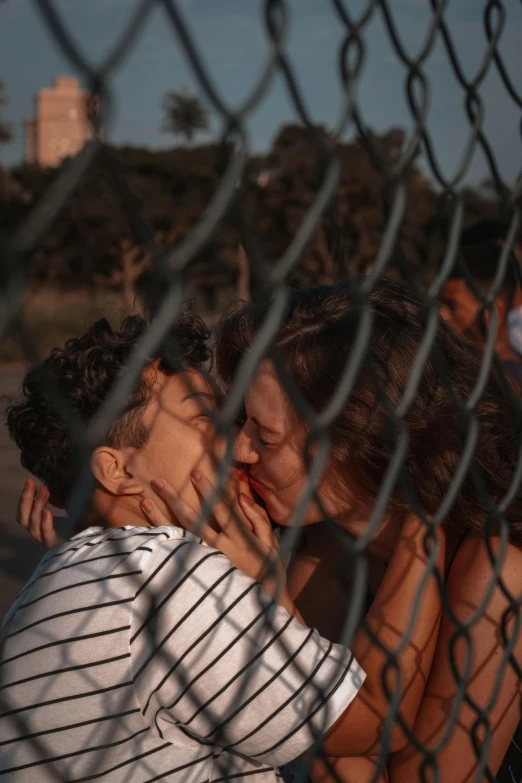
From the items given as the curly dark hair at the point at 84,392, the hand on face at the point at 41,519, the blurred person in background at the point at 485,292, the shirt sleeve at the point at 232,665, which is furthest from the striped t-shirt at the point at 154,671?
the blurred person in background at the point at 485,292

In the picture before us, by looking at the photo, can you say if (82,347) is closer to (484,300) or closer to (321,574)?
(321,574)

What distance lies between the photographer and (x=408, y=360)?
1.56 meters

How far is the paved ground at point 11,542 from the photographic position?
3938 millimetres

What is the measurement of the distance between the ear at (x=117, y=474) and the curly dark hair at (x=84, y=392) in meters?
0.02

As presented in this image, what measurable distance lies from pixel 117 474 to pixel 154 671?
533 mm

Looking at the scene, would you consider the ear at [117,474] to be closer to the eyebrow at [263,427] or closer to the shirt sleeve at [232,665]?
the eyebrow at [263,427]

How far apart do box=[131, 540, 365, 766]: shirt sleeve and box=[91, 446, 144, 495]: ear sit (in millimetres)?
426

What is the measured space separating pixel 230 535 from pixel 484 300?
2.15ft

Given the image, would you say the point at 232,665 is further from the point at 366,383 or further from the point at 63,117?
the point at 63,117

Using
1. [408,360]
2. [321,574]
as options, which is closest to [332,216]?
[408,360]

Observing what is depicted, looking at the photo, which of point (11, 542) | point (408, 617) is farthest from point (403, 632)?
point (11, 542)

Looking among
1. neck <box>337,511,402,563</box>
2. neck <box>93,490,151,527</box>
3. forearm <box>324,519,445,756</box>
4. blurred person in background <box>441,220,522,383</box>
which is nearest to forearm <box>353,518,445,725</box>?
forearm <box>324,519,445,756</box>

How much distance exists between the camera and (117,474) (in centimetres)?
168

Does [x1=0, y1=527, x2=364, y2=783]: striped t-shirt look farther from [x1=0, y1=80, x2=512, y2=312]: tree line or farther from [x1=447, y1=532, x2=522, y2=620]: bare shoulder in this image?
[x1=0, y1=80, x2=512, y2=312]: tree line
